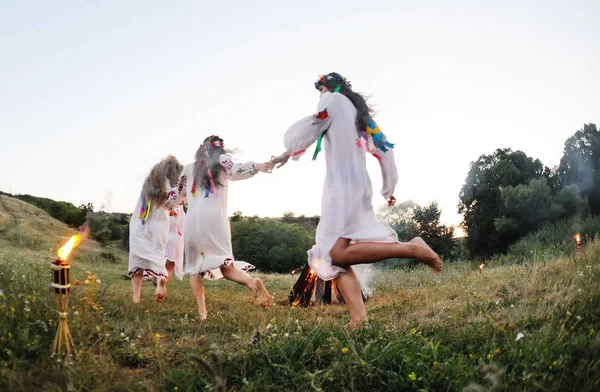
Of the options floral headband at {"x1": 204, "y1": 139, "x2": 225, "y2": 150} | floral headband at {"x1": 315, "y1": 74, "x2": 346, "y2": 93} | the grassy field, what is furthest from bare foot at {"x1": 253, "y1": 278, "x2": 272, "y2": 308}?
floral headband at {"x1": 315, "y1": 74, "x2": 346, "y2": 93}

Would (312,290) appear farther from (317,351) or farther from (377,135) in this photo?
(317,351)

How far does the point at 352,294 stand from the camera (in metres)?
4.85

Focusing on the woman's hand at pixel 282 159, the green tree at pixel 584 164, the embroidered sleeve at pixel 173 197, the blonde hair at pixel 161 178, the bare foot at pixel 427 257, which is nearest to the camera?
the bare foot at pixel 427 257

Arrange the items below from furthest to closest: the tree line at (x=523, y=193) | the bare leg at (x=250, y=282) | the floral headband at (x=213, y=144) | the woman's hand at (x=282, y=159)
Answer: the tree line at (x=523, y=193) < the floral headband at (x=213, y=144) < the bare leg at (x=250, y=282) < the woman's hand at (x=282, y=159)

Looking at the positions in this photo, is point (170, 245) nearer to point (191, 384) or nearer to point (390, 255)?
point (390, 255)

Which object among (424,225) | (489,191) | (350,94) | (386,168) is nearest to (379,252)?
(386,168)

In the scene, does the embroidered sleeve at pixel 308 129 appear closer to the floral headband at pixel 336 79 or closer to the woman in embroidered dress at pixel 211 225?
the floral headband at pixel 336 79

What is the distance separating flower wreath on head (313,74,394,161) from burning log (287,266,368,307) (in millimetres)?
3318

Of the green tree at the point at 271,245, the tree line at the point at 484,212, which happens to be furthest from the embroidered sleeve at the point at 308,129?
the green tree at the point at 271,245

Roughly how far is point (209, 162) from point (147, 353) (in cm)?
317

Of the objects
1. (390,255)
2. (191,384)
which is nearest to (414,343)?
(390,255)

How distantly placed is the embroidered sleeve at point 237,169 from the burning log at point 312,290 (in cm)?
235

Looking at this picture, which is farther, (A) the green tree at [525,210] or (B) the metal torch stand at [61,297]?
(A) the green tree at [525,210]

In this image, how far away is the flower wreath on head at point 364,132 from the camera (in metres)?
5.02
